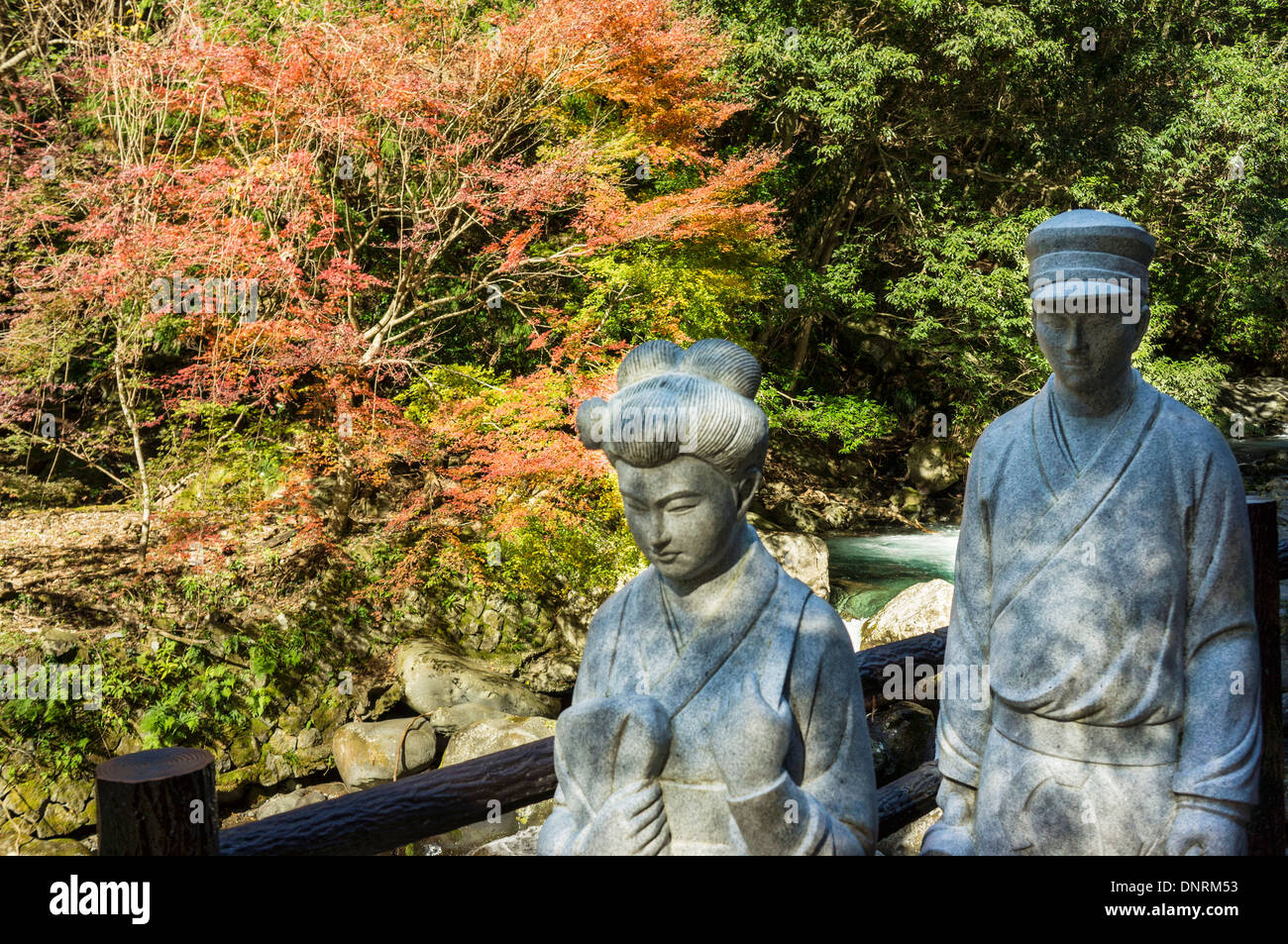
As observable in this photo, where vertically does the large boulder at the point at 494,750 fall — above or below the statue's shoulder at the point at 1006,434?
below

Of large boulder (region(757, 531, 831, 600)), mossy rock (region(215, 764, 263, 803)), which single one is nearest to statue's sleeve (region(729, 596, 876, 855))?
mossy rock (region(215, 764, 263, 803))

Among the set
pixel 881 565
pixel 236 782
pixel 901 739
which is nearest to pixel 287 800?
pixel 236 782

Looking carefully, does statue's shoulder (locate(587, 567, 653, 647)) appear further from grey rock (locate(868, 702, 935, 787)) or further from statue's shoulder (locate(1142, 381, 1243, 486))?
grey rock (locate(868, 702, 935, 787))

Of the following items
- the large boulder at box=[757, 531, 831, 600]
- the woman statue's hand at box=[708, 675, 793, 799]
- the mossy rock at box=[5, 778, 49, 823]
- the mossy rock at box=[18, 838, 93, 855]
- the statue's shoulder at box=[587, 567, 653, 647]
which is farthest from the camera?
the large boulder at box=[757, 531, 831, 600]

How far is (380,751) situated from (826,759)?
721 cm

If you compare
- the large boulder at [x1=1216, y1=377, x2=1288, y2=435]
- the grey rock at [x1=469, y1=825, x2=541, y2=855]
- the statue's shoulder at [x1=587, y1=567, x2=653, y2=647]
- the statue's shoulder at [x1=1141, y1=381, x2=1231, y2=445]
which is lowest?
the grey rock at [x1=469, y1=825, x2=541, y2=855]

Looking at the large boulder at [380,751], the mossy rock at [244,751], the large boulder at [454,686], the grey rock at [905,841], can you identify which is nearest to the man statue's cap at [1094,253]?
the grey rock at [905,841]

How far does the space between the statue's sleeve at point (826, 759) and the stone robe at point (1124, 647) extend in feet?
1.84

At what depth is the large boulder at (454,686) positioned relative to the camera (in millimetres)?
9453

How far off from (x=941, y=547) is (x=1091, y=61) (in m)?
6.75

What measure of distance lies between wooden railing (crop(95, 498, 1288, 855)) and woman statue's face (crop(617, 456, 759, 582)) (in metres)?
1.52

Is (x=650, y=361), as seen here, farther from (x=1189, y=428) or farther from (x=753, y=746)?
(x=1189, y=428)

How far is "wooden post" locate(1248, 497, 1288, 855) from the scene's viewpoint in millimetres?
4047

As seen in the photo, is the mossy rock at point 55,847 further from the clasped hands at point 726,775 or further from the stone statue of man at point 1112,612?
the stone statue of man at point 1112,612
